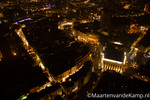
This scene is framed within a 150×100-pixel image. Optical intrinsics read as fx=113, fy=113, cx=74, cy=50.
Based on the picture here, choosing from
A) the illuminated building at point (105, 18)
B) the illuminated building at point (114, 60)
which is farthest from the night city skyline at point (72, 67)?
the illuminated building at point (105, 18)

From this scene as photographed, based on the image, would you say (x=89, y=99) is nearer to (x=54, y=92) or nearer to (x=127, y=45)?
(x=54, y=92)

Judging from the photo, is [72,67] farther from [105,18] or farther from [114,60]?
[105,18]

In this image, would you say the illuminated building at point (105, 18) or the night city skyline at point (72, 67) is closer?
the night city skyline at point (72, 67)

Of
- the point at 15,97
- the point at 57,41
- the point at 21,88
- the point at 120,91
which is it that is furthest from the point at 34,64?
the point at 120,91

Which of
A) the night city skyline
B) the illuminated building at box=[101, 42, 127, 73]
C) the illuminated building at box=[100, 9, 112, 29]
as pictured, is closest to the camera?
the night city skyline

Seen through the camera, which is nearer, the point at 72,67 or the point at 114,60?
the point at 72,67

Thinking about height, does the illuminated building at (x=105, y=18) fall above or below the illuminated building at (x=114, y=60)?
above

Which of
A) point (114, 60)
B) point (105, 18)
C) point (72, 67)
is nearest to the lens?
point (72, 67)

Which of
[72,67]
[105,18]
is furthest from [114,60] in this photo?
[105,18]

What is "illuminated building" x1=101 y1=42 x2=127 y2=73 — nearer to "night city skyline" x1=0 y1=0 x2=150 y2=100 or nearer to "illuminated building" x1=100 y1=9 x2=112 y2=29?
"night city skyline" x1=0 y1=0 x2=150 y2=100

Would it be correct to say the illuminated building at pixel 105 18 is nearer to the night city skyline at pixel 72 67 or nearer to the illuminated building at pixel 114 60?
the night city skyline at pixel 72 67

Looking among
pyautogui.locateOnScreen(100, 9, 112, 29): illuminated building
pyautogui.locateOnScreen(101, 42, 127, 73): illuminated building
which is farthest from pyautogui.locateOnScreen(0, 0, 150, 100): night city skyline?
pyautogui.locateOnScreen(100, 9, 112, 29): illuminated building

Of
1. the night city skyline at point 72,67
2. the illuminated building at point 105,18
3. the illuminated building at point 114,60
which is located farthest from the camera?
the illuminated building at point 105,18
